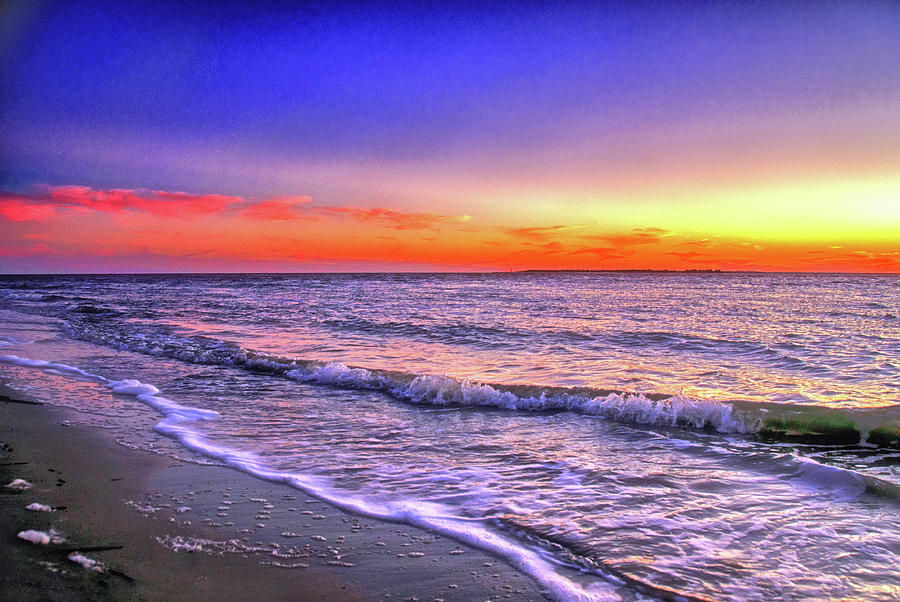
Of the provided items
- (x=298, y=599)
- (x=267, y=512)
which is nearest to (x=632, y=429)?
(x=267, y=512)

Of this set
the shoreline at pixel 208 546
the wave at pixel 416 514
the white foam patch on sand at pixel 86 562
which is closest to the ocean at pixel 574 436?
the wave at pixel 416 514

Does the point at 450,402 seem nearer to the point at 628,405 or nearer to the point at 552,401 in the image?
the point at 552,401

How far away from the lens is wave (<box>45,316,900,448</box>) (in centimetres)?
706

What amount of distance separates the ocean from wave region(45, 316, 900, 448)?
4 cm

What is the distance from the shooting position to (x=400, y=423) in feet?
25.1

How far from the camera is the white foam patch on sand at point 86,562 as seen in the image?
3084mm

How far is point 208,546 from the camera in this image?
139 inches

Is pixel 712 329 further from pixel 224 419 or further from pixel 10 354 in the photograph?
pixel 10 354

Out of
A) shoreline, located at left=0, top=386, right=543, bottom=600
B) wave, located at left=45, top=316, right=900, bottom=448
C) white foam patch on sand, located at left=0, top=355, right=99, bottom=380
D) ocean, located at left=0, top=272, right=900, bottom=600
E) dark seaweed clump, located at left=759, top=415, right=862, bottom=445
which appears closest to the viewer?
shoreline, located at left=0, top=386, right=543, bottom=600

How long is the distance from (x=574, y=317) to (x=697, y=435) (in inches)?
625

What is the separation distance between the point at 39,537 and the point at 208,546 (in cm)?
100

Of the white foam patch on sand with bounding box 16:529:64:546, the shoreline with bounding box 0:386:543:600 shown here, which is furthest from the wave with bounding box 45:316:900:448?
the white foam patch on sand with bounding box 16:529:64:546

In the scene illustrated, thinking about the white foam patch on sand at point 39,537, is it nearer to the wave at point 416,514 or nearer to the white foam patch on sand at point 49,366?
the wave at point 416,514

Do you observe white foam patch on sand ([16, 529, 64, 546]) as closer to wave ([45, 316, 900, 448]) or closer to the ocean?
the ocean
